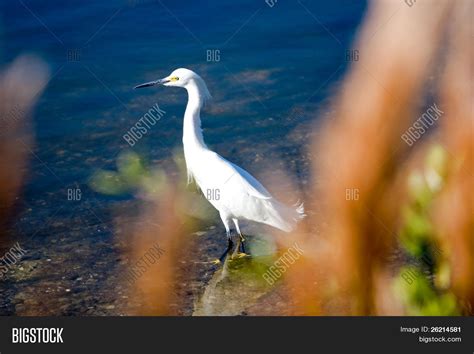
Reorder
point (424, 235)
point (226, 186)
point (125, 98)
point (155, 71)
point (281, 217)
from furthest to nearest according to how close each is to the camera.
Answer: point (155, 71) → point (125, 98) → point (226, 186) → point (281, 217) → point (424, 235)

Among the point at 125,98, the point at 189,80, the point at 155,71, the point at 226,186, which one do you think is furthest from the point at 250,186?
the point at 155,71

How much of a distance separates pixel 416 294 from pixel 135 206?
547 centimetres

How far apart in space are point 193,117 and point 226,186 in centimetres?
74

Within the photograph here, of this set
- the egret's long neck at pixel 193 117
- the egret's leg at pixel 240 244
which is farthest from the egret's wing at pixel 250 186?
the egret's long neck at pixel 193 117

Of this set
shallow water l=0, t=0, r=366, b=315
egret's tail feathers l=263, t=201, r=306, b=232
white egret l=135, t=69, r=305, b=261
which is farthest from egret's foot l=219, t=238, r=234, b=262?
egret's tail feathers l=263, t=201, r=306, b=232

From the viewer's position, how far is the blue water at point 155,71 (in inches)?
320

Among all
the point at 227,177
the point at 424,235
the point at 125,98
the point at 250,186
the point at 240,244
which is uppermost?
the point at 125,98

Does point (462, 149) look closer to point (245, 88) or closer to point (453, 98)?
point (453, 98)

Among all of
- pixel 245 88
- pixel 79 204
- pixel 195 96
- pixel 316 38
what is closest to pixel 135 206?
pixel 79 204

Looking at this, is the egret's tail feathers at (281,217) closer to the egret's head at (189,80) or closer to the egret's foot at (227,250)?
the egret's foot at (227,250)

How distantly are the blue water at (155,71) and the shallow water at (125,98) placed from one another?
0.8 inches

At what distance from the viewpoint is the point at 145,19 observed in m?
11.6

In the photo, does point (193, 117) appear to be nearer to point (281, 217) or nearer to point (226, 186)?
point (226, 186)

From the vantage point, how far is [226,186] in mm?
6004
